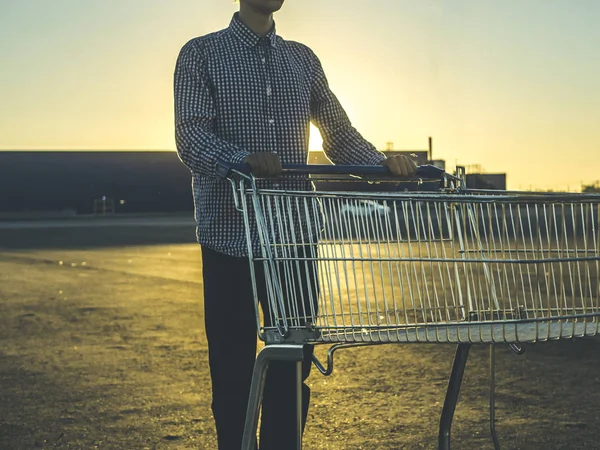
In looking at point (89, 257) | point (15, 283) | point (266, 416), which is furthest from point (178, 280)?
point (266, 416)

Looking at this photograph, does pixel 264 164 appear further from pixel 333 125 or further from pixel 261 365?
pixel 333 125

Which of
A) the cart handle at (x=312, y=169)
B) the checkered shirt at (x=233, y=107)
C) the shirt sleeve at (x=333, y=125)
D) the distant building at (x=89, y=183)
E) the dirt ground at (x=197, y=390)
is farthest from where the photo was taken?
the distant building at (x=89, y=183)

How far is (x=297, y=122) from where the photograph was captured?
356cm

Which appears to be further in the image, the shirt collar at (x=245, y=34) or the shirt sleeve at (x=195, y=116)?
the shirt collar at (x=245, y=34)

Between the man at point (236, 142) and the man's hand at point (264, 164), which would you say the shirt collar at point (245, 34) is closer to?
the man at point (236, 142)

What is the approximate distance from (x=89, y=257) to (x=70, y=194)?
49.8 meters

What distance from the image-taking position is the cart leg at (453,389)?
3279 millimetres

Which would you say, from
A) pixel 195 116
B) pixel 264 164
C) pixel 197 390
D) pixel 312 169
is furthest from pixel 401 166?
pixel 197 390

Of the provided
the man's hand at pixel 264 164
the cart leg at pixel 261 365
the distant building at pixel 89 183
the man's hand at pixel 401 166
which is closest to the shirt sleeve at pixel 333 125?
the man's hand at pixel 401 166

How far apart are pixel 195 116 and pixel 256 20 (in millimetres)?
464

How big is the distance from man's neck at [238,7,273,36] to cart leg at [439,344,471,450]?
4.62 feet

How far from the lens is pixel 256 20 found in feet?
11.5

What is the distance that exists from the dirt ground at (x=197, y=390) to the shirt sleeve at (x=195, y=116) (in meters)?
2.12

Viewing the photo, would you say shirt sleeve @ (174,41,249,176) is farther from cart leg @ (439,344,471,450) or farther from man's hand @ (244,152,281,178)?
cart leg @ (439,344,471,450)
